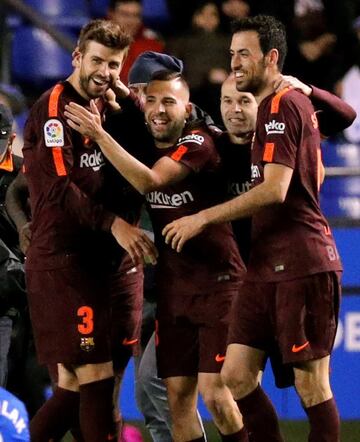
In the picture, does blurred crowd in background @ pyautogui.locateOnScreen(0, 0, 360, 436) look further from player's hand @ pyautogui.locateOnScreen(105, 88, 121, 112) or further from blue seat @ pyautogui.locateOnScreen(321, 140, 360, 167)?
player's hand @ pyautogui.locateOnScreen(105, 88, 121, 112)

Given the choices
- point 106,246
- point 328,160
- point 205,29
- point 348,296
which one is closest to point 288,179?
point 106,246

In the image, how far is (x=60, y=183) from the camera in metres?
6.12

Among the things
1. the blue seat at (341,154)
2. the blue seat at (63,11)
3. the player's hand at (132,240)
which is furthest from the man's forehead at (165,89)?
the blue seat at (63,11)

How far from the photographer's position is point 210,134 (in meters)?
6.44

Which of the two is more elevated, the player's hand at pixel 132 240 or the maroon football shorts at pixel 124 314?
the player's hand at pixel 132 240

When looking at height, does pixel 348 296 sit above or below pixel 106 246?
below

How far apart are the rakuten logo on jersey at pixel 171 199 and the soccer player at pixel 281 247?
30cm

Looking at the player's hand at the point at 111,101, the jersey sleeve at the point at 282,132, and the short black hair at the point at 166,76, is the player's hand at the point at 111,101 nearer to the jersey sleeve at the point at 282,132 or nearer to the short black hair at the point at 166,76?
the short black hair at the point at 166,76

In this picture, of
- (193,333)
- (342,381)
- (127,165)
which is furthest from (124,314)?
(342,381)

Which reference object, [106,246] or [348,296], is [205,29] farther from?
[106,246]

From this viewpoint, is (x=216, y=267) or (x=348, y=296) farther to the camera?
(x=348, y=296)

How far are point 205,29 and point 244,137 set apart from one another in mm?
3893

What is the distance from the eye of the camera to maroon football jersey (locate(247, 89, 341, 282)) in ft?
19.3

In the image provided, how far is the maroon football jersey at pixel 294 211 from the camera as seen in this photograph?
19.3ft
